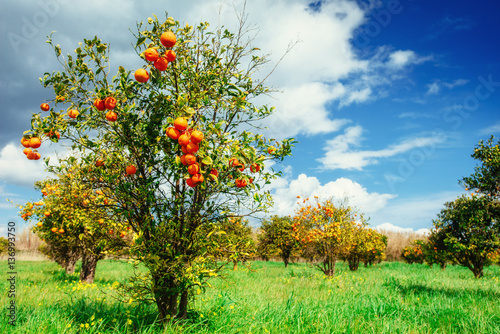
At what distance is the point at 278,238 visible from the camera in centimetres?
2339

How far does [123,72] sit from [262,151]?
205 centimetres

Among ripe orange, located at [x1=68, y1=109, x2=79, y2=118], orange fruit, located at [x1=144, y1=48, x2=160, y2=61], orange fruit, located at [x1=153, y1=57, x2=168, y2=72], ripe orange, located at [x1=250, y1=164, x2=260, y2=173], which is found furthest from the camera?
ripe orange, located at [x1=68, y1=109, x2=79, y2=118]

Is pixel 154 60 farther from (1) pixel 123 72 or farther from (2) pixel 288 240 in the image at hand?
(2) pixel 288 240

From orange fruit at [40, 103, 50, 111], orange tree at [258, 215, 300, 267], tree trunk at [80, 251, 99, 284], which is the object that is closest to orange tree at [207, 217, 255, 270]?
orange fruit at [40, 103, 50, 111]

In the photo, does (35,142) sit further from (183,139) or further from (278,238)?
(278,238)

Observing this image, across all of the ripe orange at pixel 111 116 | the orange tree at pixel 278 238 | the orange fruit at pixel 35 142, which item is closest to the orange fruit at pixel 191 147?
the ripe orange at pixel 111 116

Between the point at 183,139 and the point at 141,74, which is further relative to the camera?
the point at 141,74

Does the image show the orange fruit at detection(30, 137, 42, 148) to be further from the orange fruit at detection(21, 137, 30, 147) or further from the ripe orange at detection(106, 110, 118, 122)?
the ripe orange at detection(106, 110, 118, 122)

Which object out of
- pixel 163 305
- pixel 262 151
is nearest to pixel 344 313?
pixel 163 305

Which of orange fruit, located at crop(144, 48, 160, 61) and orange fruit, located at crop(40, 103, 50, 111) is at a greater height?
orange fruit, located at crop(144, 48, 160, 61)

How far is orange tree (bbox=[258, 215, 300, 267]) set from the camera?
23031 millimetres

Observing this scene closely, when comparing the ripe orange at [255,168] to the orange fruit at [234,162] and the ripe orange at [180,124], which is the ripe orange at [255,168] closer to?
the orange fruit at [234,162]

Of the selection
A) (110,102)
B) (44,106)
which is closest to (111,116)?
(110,102)

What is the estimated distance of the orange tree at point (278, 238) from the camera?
23.0 meters
